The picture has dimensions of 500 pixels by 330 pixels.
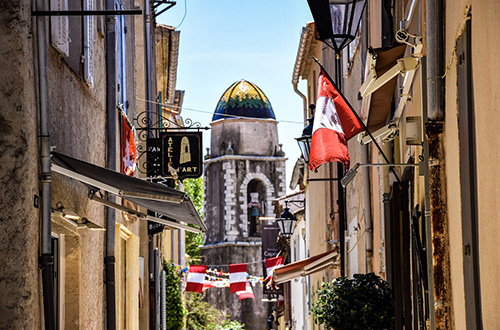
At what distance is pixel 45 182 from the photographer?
6.51 m

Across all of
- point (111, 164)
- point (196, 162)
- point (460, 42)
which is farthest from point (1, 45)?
point (196, 162)

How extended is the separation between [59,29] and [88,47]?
154 cm

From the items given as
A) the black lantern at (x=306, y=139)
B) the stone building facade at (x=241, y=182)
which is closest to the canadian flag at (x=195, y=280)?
the black lantern at (x=306, y=139)

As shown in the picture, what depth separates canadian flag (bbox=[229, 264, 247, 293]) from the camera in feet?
101

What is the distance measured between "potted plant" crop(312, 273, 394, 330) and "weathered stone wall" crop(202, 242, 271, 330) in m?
46.4

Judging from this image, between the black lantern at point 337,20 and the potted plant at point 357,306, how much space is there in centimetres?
214

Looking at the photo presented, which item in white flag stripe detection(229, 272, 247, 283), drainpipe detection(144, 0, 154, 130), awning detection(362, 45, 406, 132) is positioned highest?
drainpipe detection(144, 0, 154, 130)

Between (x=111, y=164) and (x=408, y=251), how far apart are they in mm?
3761

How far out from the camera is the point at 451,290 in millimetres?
5672

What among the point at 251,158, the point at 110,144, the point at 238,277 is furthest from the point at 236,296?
the point at 110,144

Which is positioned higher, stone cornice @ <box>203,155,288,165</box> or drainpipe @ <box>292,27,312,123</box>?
stone cornice @ <box>203,155,288,165</box>

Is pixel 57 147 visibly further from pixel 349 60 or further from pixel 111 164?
pixel 349 60

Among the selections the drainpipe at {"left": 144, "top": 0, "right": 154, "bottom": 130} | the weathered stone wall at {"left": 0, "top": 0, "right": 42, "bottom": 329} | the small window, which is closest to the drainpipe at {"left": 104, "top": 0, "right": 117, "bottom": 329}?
the small window

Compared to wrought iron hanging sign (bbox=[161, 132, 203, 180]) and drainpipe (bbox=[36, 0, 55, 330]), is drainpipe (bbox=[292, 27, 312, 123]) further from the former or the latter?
drainpipe (bbox=[36, 0, 55, 330])
